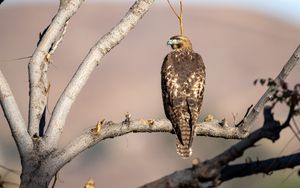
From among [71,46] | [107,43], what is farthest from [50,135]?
[71,46]

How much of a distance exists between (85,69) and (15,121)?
847mm

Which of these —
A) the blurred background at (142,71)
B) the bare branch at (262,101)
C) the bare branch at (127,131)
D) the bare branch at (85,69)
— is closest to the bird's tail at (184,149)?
the bare branch at (127,131)

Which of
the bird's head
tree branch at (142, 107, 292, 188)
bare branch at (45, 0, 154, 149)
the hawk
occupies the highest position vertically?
the bird's head

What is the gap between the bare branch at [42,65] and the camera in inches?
327

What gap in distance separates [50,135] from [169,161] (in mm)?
81377

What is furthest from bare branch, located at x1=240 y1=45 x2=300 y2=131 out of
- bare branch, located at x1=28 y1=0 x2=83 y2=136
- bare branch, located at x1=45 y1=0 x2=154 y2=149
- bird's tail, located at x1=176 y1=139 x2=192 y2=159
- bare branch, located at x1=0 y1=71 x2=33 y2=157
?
bird's tail, located at x1=176 y1=139 x2=192 y2=159

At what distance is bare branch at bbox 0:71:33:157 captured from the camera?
7938mm

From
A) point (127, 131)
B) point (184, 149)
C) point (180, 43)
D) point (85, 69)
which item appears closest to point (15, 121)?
point (85, 69)

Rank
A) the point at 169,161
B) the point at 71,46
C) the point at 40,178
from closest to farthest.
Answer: the point at 40,178 → the point at 169,161 → the point at 71,46

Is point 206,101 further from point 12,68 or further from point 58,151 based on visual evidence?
point 58,151

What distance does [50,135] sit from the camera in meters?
8.04

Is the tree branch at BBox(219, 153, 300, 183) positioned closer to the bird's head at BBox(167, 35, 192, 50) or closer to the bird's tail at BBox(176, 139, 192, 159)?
the bird's tail at BBox(176, 139, 192, 159)

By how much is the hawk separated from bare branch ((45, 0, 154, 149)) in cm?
305

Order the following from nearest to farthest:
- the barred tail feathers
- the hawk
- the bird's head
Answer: the barred tail feathers < the hawk < the bird's head
